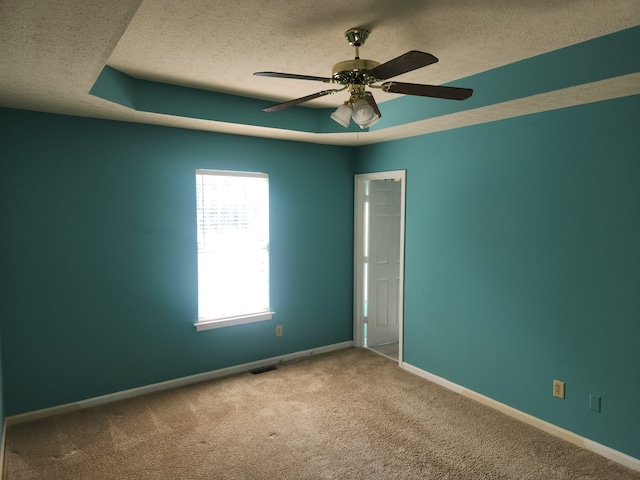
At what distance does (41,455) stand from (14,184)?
6.10ft

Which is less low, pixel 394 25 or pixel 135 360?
pixel 394 25

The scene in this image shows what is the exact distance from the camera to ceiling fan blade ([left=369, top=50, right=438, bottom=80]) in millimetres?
1658

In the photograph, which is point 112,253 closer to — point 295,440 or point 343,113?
point 295,440

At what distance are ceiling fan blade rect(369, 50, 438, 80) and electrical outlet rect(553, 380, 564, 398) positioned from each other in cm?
244

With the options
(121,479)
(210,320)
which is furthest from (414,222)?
(121,479)

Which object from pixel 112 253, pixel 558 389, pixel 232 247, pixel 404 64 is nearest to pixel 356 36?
pixel 404 64

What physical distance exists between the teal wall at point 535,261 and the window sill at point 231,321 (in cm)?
146

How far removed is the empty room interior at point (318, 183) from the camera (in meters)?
2.09

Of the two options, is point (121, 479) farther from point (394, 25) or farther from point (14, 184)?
point (394, 25)

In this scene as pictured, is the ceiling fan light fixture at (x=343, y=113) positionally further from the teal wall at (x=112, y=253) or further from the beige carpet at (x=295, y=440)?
the beige carpet at (x=295, y=440)

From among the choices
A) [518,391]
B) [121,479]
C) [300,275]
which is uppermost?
[300,275]

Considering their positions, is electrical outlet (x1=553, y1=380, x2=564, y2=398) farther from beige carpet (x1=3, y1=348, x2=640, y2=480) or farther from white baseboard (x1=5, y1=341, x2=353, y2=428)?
white baseboard (x1=5, y1=341, x2=353, y2=428)

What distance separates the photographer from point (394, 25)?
211cm

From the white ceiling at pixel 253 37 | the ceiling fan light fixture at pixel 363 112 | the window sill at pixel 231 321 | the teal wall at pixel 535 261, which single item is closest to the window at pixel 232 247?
the window sill at pixel 231 321
